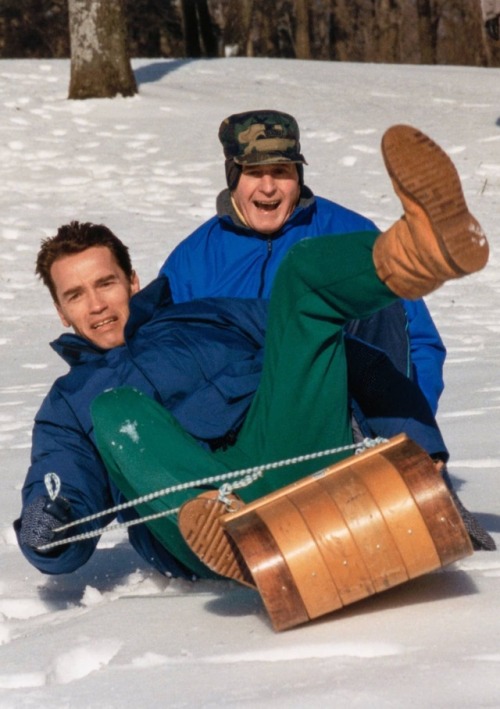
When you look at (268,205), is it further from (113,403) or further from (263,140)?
(113,403)

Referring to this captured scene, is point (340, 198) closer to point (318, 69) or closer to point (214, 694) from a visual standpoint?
point (318, 69)

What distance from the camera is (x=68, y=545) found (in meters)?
3.23

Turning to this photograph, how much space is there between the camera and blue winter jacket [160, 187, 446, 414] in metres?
3.77

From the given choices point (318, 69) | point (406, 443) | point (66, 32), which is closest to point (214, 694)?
point (406, 443)

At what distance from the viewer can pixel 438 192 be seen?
8.75 feet

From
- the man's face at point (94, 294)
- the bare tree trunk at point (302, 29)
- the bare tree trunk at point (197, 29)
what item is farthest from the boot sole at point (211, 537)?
the bare tree trunk at point (302, 29)

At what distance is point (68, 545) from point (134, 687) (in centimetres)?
78

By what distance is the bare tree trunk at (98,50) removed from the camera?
12633mm

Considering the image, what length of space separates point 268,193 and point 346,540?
1450 millimetres

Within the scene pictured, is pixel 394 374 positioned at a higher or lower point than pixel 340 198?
higher

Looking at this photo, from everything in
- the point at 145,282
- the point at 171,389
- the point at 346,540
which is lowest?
the point at 145,282

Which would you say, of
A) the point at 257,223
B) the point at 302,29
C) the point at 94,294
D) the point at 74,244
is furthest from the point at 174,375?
the point at 302,29

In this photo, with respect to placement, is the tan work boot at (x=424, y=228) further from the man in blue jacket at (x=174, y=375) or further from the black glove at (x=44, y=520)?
the black glove at (x=44, y=520)

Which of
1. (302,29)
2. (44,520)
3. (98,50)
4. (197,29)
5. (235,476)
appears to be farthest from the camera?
(302,29)
